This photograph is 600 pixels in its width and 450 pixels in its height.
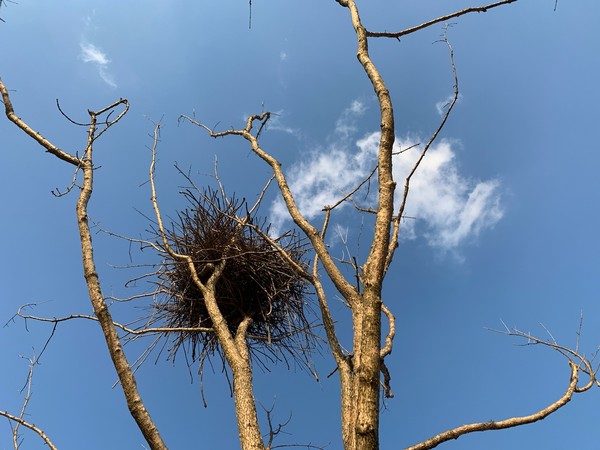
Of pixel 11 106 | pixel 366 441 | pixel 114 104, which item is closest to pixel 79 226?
pixel 11 106

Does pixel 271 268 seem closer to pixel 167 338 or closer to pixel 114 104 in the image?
pixel 167 338

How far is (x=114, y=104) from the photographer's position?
3.02 meters

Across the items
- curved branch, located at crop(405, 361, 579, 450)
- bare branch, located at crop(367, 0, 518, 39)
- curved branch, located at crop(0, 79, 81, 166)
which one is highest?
bare branch, located at crop(367, 0, 518, 39)

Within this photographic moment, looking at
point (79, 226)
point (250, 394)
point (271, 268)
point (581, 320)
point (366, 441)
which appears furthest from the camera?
point (271, 268)

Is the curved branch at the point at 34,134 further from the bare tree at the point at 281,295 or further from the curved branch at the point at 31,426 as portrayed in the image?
the curved branch at the point at 31,426

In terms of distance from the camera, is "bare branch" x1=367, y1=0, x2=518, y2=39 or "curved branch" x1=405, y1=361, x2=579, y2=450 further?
"bare branch" x1=367, y1=0, x2=518, y2=39

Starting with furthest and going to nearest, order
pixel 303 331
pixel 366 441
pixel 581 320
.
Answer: pixel 303 331
pixel 581 320
pixel 366 441

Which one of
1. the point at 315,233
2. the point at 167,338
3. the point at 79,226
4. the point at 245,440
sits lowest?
the point at 245,440

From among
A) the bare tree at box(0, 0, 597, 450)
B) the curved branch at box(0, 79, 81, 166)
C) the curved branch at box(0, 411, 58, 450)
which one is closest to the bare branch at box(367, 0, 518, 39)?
the bare tree at box(0, 0, 597, 450)

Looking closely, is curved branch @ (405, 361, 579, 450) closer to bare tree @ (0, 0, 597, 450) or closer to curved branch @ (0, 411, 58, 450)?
bare tree @ (0, 0, 597, 450)

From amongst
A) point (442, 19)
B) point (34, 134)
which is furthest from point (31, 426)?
point (442, 19)

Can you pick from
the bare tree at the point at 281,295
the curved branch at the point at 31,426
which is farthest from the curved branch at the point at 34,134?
the curved branch at the point at 31,426

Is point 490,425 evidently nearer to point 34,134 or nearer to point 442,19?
point 442,19

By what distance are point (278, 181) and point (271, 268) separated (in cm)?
142
